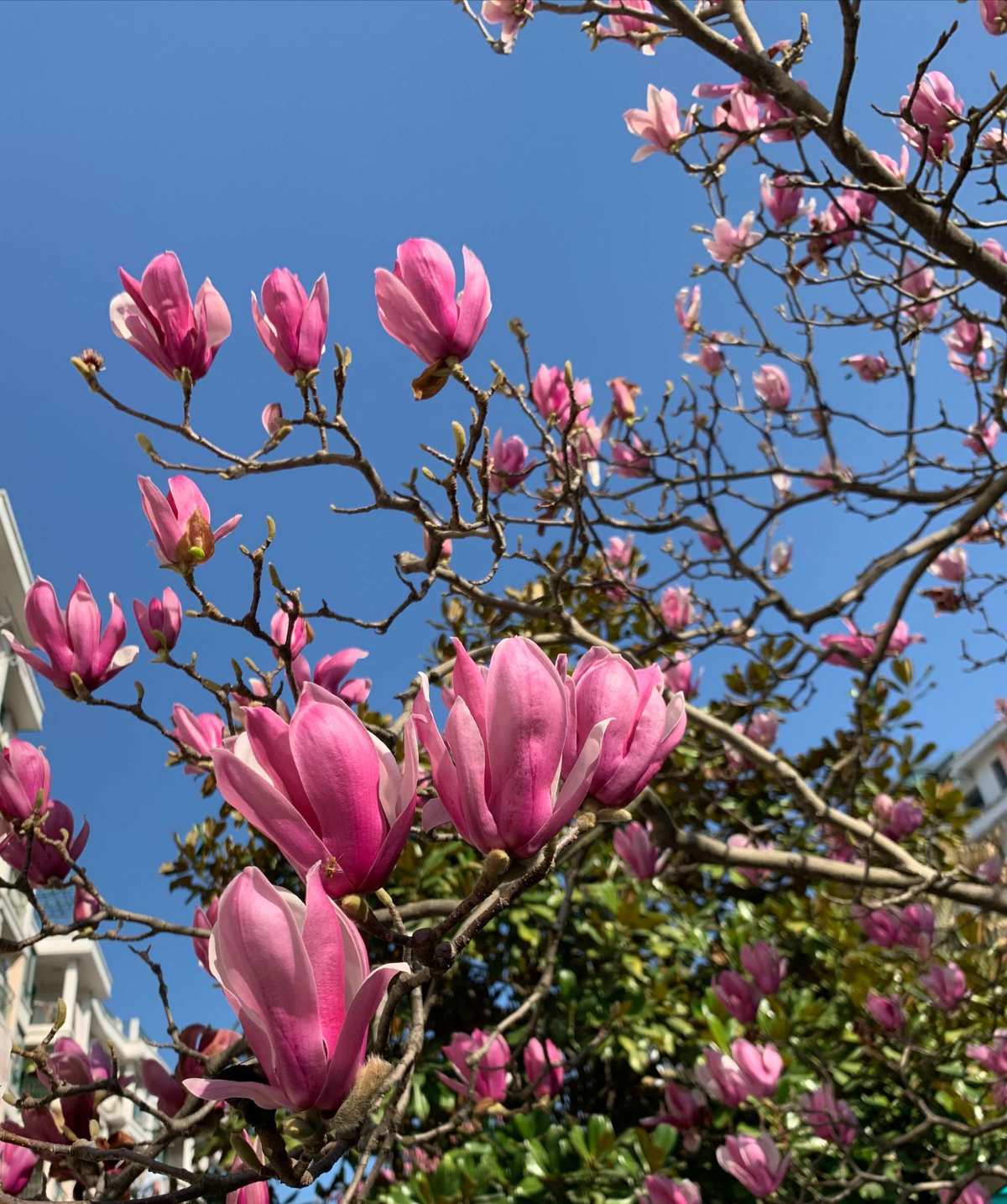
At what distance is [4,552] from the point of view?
1091 centimetres

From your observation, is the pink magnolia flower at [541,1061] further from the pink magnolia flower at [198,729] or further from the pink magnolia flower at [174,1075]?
the pink magnolia flower at [198,729]

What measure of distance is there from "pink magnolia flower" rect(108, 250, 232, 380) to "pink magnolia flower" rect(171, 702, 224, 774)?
562 millimetres

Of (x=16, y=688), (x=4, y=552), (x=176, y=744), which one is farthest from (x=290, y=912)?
(x=16, y=688)

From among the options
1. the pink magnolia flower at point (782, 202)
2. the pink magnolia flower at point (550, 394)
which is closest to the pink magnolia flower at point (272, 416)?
the pink magnolia flower at point (550, 394)

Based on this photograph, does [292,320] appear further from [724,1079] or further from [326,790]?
[724,1079]

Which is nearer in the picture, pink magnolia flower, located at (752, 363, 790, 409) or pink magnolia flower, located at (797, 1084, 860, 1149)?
pink magnolia flower, located at (797, 1084, 860, 1149)

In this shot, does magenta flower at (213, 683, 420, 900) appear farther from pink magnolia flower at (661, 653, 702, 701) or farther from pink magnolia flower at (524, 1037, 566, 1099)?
pink magnolia flower at (661, 653, 702, 701)

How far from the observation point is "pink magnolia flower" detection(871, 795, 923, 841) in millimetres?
3334

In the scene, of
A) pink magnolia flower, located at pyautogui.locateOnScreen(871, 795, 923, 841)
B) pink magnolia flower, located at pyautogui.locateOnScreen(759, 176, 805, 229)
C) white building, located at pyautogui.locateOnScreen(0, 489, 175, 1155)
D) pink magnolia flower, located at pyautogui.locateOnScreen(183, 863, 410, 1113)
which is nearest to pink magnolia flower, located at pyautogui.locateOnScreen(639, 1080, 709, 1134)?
pink magnolia flower, located at pyautogui.locateOnScreen(871, 795, 923, 841)

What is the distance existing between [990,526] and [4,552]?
35.9 feet

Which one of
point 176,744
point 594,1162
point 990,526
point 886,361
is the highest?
point 886,361

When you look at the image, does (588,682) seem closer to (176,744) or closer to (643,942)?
(176,744)

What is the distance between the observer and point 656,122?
7.57ft

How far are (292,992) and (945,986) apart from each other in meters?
2.79
